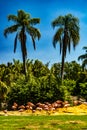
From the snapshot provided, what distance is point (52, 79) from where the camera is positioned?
113 ft

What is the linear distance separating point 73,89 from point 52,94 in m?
9.79

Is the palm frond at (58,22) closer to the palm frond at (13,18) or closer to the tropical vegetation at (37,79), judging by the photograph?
the tropical vegetation at (37,79)

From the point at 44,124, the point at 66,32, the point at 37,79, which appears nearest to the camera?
the point at 44,124

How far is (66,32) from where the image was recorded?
48031 millimetres

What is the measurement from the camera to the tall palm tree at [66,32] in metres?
47.7

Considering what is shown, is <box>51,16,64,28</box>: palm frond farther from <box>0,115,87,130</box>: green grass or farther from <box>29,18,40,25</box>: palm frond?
<box>0,115,87,130</box>: green grass

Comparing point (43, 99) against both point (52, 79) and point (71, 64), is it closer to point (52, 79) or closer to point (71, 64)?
point (52, 79)

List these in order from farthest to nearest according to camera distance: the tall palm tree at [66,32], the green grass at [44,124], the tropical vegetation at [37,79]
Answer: the tall palm tree at [66,32]
the tropical vegetation at [37,79]
the green grass at [44,124]

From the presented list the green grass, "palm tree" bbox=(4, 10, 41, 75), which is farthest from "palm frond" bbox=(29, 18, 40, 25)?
the green grass

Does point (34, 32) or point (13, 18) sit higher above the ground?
point (13, 18)

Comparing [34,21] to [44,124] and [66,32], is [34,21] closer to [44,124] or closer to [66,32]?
[66,32]

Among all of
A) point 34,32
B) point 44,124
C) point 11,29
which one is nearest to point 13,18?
point 11,29

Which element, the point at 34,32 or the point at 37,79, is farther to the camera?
the point at 34,32

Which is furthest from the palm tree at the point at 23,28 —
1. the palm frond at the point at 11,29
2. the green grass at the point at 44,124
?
the green grass at the point at 44,124
